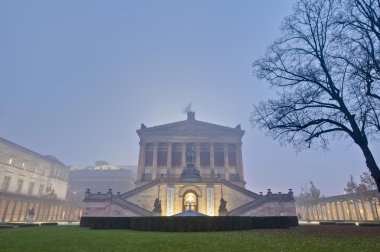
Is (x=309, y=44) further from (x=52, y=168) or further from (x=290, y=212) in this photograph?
(x=52, y=168)

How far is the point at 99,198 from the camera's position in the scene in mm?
35438

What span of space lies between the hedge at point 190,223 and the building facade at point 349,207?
3119 cm

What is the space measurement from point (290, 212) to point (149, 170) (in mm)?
31354

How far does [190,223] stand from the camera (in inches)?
609

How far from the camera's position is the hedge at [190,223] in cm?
1545

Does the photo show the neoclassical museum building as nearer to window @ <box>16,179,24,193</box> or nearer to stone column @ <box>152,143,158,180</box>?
stone column @ <box>152,143,158,180</box>

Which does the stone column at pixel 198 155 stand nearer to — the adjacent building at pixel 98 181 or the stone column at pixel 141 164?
the stone column at pixel 141 164

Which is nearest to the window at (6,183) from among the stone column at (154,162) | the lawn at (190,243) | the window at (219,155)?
the stone column at (154,162)

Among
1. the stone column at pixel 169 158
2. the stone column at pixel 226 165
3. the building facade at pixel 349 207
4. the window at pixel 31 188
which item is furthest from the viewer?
the window at pixel 31 188

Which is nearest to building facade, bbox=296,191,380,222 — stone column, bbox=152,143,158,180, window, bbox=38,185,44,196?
stone column, bbox=152,143,158,180

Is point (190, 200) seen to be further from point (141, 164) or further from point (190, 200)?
point (141, 164)

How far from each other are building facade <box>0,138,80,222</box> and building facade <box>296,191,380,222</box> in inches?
2273

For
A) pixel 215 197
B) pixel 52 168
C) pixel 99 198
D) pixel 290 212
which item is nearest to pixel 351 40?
pixel 290 212

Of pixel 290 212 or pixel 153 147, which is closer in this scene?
pixel 290 212
